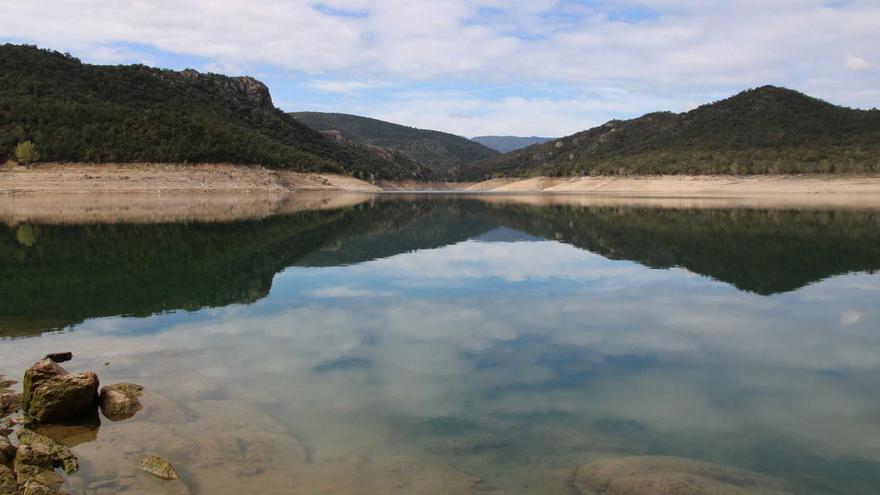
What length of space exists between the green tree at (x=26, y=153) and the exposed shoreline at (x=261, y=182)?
34.2 inches

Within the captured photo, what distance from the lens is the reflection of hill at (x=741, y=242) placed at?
20797 mm

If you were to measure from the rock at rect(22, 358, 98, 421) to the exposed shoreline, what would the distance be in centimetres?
6971

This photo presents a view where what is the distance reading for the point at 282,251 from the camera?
25.9m

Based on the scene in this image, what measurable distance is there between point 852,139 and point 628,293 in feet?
356

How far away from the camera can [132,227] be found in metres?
34.7

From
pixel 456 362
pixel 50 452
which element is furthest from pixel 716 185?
pixel 50 452

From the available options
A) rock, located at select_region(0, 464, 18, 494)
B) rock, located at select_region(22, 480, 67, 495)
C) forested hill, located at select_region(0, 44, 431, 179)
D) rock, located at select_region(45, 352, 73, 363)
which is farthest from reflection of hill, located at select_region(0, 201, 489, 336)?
forested hill, located at select_region(0, 44, 431, 179)

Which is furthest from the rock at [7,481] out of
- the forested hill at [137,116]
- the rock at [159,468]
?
the forested hill at [137,116]

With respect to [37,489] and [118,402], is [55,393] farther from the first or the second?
[37,489]

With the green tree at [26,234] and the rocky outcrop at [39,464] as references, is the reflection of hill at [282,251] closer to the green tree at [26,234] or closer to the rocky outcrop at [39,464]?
the green tree at [26,234]

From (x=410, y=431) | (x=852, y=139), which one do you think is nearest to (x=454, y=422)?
(x=410, y=431)

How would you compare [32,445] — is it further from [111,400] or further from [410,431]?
[410,431]

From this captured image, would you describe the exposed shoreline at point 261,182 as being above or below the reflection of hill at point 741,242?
above

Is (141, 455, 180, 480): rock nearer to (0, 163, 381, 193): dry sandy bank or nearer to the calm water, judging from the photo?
the calm water
